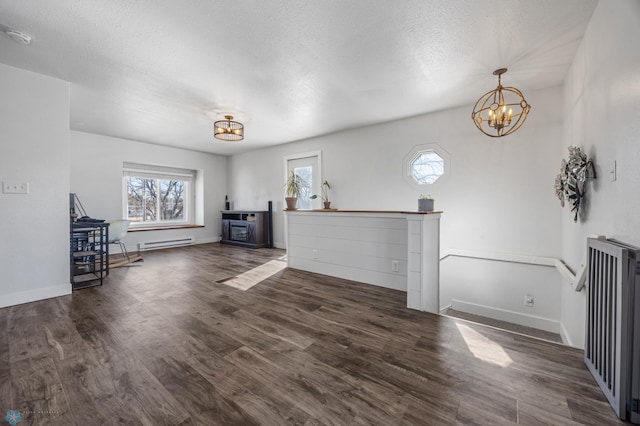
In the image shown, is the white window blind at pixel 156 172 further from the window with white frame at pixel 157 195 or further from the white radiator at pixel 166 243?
the white radiator at pixel 166 243

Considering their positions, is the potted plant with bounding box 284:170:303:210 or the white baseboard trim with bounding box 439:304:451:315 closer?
the white baseboard trim with bounding box 439:304:451:315

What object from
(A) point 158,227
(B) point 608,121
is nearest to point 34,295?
(A) point 158,227

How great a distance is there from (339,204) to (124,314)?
3.58 m

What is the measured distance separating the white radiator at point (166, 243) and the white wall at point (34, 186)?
297cm

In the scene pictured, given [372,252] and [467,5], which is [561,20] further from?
[372,252]

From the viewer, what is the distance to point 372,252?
3195 millimetres

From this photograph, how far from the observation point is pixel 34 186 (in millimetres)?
2738

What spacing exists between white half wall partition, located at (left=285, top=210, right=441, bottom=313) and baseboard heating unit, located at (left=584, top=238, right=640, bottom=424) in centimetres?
115

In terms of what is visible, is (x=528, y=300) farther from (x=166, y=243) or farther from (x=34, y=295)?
(x=166, y=243)

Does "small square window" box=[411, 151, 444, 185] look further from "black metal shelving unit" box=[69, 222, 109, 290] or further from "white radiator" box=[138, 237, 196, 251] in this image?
"white radiator" box=[138, 237, 196, 251]

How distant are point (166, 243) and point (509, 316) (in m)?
6.65

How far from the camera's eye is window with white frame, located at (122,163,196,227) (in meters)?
5.80

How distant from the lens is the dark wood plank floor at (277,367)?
1.25 metres

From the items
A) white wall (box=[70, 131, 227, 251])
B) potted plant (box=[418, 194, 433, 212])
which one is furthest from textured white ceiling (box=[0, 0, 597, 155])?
white wall (box=[70, 131, 227, 251])
